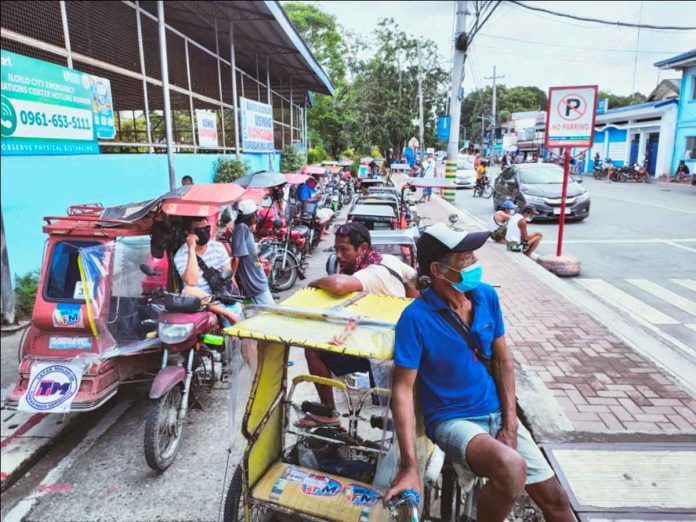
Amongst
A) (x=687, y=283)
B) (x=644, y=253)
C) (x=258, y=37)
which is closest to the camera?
(x=687, y=283)

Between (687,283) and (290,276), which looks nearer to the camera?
(687,283)

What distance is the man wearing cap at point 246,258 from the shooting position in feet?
15.9

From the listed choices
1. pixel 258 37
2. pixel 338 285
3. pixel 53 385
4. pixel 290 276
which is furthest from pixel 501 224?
pixel 53 385

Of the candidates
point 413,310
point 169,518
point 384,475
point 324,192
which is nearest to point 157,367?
point 169,518

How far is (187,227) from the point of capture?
12.7 feet

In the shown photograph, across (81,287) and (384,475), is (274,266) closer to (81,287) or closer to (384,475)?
(81,287)

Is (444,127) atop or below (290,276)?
atop

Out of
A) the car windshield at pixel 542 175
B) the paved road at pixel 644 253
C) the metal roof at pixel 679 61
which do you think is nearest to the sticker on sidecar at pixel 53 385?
the metal roof at pixel 679 61

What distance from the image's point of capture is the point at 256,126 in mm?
14531

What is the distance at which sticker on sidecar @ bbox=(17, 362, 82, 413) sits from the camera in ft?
8.78

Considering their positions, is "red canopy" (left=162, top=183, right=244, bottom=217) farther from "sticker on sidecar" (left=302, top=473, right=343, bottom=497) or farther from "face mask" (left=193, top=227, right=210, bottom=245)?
"sticker on sidecar" (left=302, top=473, right=343, bottom=497)

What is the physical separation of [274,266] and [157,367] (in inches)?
136

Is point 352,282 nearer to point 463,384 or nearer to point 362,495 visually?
point 463,384

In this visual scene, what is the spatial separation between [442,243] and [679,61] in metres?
3.29
